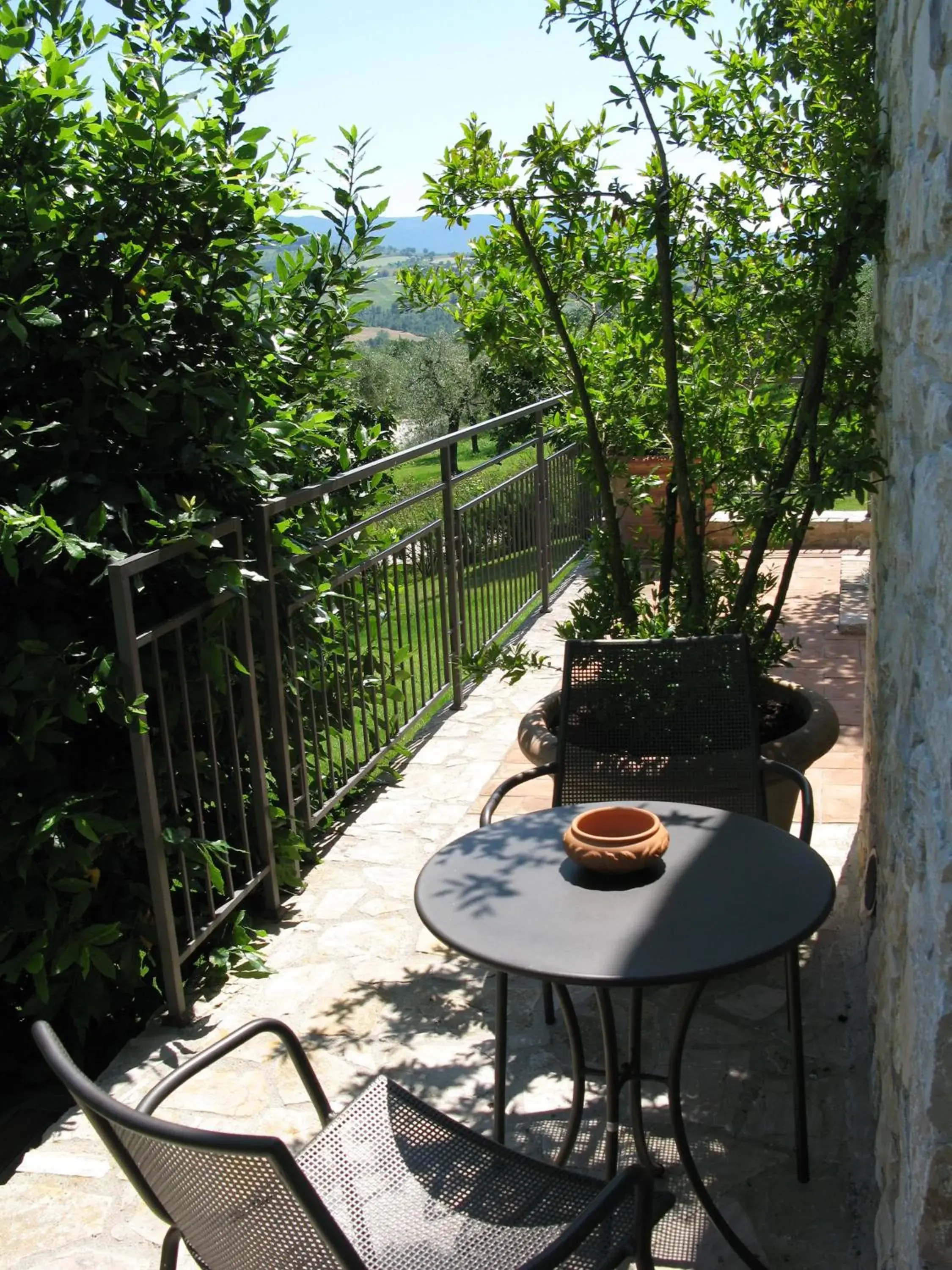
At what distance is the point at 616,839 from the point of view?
89.7 inches

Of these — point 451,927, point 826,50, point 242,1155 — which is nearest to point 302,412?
point 826,50

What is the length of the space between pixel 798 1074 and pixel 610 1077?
0.48m

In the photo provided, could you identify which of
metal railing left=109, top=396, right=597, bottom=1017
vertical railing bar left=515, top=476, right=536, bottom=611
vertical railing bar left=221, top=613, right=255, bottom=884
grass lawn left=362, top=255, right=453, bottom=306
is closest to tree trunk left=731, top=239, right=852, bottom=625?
grass lawn left=362, top=255, right=453, bottom=306

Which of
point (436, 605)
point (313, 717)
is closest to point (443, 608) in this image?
point (436, 605)

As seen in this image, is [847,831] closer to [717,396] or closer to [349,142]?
[717,396]

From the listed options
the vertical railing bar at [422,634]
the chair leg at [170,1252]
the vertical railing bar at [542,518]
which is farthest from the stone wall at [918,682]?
the vertical railing bar at [542,518]

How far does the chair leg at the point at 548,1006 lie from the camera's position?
3.09 m

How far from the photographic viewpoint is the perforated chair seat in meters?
1.78

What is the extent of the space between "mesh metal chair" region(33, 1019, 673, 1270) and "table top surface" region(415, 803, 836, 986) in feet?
1.01

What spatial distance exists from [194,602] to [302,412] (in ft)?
3.28

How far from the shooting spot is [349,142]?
3.79 metres

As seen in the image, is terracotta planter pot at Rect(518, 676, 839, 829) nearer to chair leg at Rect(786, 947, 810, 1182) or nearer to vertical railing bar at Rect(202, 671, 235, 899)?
chair leg at Rect(786, 947, 810, 1182)

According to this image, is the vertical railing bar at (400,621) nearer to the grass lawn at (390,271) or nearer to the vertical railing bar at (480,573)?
the vertical railing bar at (480,573)

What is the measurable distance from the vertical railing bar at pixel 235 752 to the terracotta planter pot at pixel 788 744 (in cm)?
83
